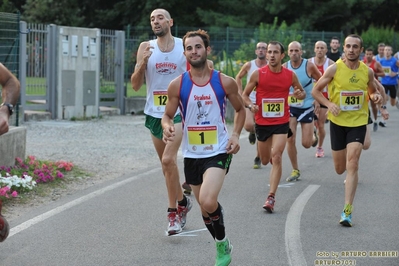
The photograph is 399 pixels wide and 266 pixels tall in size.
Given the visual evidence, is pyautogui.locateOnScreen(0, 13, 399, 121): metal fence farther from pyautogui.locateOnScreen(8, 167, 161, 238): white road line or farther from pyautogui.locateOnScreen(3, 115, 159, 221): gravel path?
pyautogui.locateOnScreen(8, 167, 161, 238): white road line

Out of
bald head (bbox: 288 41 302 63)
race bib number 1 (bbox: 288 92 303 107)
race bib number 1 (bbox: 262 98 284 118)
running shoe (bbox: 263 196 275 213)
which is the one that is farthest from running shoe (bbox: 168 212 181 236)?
race bib number 1 (bbox: 288 92 303 107)

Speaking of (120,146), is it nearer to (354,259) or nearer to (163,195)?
(163,195)

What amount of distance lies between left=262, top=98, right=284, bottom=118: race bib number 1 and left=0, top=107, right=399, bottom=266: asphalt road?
101 cm

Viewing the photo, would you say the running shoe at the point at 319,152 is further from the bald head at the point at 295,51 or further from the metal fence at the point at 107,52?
the metal fence at the point at 107,52

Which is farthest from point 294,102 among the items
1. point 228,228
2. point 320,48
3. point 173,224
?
point 173,224

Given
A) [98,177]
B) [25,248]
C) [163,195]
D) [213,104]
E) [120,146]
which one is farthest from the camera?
[120,146]

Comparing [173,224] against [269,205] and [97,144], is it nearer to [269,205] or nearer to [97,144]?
[269,205]

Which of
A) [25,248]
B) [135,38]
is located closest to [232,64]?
[135,38]

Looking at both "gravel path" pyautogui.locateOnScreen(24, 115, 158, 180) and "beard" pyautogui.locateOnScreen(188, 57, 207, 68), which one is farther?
"gravel path" pyautogui.locateOnScreen(24, 115, 158, 180)

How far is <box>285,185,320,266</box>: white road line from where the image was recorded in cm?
707

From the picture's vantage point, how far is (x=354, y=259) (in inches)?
279

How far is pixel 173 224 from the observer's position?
8.13m

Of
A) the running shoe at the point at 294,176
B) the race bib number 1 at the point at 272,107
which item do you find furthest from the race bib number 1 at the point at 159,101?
the running shoe at the point at 294,176

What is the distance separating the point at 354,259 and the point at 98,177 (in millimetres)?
5626
